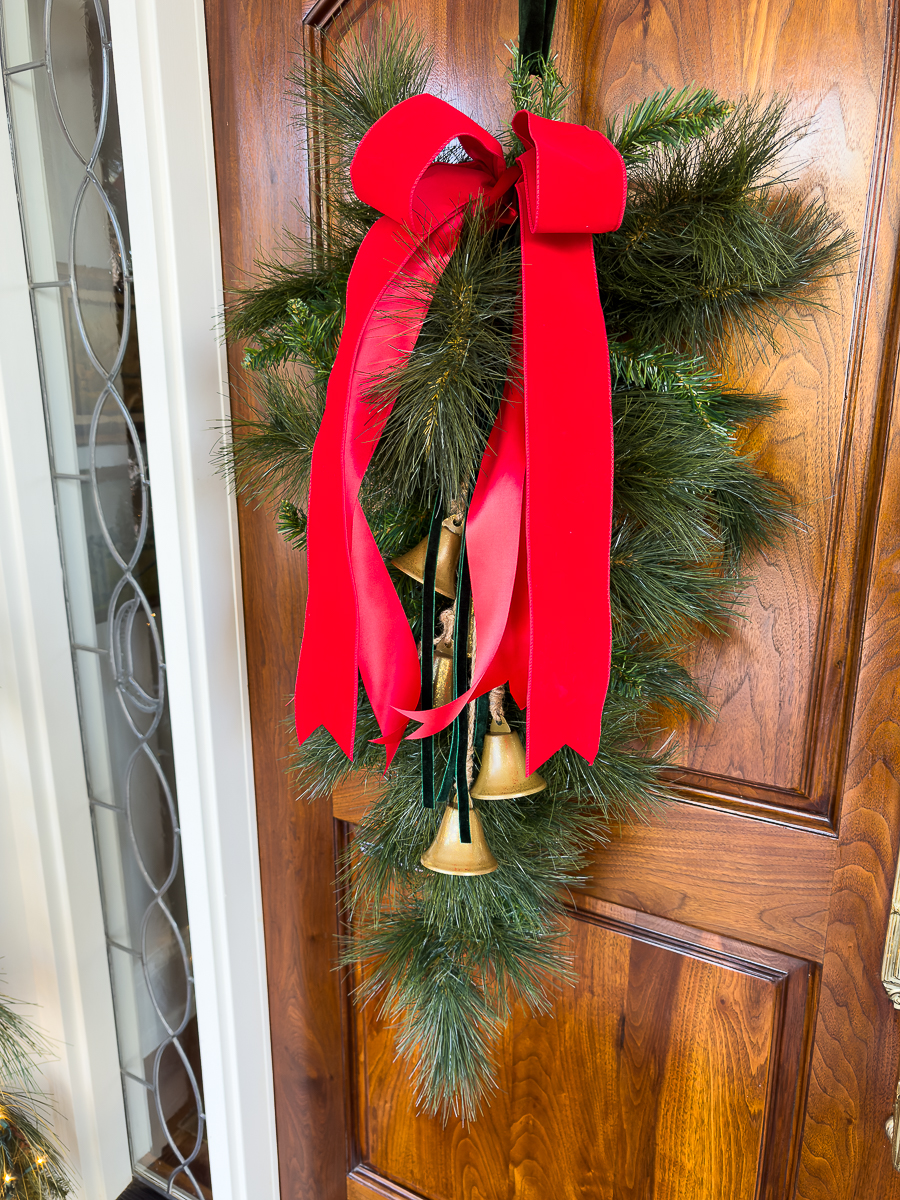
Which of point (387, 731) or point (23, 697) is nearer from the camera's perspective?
point (387, 731)

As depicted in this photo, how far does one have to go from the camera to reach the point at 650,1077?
816 millimetres

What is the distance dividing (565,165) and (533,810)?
496 mm

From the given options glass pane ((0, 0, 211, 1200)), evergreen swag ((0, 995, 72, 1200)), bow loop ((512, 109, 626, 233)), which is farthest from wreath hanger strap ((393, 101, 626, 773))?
evergreen swag ((0, 995, 72, 1200))

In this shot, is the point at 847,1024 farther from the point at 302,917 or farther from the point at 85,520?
the point at 85,520

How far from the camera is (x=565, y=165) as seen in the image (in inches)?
16.9

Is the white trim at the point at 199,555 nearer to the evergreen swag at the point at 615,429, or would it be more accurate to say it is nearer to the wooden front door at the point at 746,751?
the wooden front door at the point at 746,751

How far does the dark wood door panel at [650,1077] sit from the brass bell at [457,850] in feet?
1.00

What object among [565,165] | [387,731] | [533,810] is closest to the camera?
[565,165]

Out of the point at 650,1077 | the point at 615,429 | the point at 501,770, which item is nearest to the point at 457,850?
the point at 501,770

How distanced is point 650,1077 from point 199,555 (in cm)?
77

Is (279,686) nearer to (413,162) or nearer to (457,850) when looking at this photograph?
(457,850)

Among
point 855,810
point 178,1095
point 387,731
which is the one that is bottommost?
point 178,1095

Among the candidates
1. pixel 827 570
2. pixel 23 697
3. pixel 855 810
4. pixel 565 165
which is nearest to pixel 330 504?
pixel 565 165

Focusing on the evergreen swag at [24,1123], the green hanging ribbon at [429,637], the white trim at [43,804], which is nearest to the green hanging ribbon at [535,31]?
the green hanging ribbon at [429,637]
